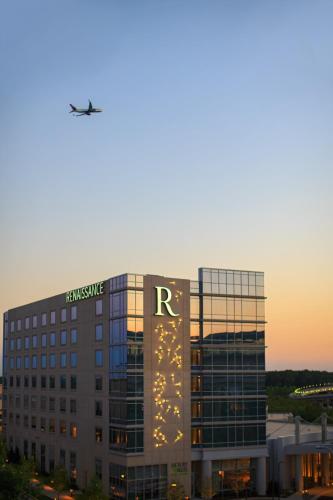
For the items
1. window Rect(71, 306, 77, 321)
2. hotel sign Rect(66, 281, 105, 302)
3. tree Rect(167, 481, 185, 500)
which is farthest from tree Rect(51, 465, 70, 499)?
hotel sign Rect(66, 281, 105, 302)

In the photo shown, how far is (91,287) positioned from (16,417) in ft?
165

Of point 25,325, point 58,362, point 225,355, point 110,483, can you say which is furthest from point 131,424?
point 25,325

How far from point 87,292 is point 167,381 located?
20.2m

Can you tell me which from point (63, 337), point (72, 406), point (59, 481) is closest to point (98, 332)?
point (63, 337)

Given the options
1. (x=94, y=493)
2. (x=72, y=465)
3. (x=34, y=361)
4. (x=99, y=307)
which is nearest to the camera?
(x=94, y=493)

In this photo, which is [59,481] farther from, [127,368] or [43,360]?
[43,360]

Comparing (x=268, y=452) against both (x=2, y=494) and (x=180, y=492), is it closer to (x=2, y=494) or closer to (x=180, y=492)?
(x=180, y=492)

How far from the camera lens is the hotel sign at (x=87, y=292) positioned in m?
113

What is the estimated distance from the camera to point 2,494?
88.6m

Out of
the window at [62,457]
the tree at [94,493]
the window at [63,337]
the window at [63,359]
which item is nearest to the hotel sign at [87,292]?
the window at [63,337]

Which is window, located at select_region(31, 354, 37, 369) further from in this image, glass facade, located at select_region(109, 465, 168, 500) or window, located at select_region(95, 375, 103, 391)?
glass facade, located at select_region(109, 465, 168, 500)

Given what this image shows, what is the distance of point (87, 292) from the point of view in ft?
386

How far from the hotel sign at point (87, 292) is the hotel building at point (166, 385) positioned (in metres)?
0.17

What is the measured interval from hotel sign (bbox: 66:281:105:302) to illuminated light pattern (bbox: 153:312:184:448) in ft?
38.5
